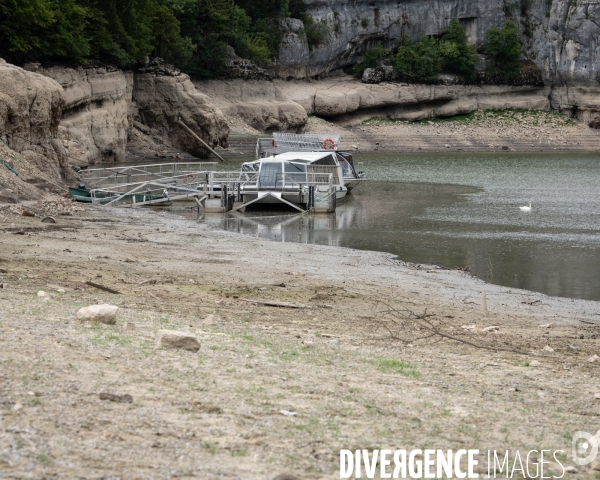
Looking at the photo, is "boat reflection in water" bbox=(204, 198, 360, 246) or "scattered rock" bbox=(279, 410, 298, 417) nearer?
"scattered rock" bbox=(279, 410, 298, 417)

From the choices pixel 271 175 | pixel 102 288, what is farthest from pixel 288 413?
pixel 271 175

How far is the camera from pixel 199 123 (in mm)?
68375

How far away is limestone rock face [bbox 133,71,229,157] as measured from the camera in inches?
2682

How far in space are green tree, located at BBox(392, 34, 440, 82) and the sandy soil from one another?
8692 cm

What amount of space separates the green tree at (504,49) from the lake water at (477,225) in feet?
183

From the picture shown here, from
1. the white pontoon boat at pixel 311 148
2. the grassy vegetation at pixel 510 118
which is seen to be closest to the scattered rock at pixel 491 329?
the white pontoon boat at pixel 311 148

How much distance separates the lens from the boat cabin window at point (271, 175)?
34.4 metres

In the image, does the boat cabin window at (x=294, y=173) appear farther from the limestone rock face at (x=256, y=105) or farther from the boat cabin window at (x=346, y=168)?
the limestone rock face at (x=256, y=105)

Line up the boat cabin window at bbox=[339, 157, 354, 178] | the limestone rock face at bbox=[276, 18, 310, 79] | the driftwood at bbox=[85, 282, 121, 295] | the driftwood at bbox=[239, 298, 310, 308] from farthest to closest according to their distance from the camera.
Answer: the limestone rock face at bbox=[276, 18, 310, 79] → the boat cabin window at bbox=[339, 157, 354, 178] → the driftwood at bbox=[239, 298, 310, 308] → the driftwood at bbox=[85, 282, 121, 295]

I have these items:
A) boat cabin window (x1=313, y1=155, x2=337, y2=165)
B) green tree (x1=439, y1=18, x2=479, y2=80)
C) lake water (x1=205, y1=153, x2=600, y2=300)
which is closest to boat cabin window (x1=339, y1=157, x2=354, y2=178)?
lake water (x1=205, y1=153, x2=600, y2=300)

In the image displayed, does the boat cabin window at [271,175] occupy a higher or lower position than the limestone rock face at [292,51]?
lower

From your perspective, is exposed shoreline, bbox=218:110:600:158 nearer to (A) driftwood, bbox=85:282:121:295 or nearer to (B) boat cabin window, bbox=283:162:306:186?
(B) boat cabin window, bbox=283:162:306:186

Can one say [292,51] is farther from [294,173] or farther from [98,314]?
[98,314]

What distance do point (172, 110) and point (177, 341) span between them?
6143 centimetres
